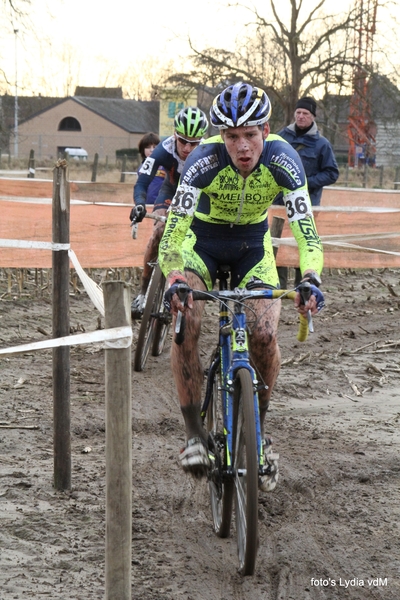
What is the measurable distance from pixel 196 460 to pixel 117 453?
1249 mm

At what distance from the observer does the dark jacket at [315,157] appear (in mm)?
10227

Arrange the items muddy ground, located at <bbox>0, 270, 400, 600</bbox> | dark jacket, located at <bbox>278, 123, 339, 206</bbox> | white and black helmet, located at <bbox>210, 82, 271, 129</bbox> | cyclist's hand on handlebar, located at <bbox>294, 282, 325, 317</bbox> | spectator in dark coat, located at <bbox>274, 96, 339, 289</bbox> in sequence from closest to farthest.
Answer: muddy ground, located at <bbox>0, 270, 400, 600</bbox> < cyclist's hand on handlebar, located at <bbox>294, 282, 325, 317</bbox> < white and black helmet, located at <bbox>210, 82, 271, 129</bbox> < spectator in dark coat, located at <bbox>274, 96, 339, 289</bbox> < dark jacket, located at <bbox>278, 123, 339, 206</bbox>

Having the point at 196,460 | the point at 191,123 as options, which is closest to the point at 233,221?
the point at 196,460

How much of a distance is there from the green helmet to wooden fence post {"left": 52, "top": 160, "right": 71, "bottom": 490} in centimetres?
277

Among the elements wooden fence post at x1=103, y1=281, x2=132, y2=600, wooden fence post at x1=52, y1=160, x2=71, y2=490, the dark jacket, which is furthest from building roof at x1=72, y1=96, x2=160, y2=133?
wooden fence post at x1=103, y1=281, x2=132, y2=600

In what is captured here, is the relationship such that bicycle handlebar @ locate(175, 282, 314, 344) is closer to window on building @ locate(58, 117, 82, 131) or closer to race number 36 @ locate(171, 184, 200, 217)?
race number 36 @ locate(171, 184, 200, 217)

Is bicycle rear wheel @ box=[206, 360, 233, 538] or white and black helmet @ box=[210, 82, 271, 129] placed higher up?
white and black helmet @ box=[210, 82, 271, 129]

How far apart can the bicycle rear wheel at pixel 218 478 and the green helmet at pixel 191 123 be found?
11.0 feet

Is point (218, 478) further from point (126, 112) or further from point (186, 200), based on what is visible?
point (126, 112)

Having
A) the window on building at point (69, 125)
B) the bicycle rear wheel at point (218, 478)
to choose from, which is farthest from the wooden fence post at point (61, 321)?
the window on building at point (69, 125)

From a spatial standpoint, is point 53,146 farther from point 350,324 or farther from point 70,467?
point 70,467

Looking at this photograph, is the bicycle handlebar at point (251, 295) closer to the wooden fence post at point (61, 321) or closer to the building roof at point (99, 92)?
the wooden fence post at point (61, 321)

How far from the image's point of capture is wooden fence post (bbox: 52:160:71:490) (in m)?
4.69

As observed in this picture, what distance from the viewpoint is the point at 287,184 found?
14.5 ft
